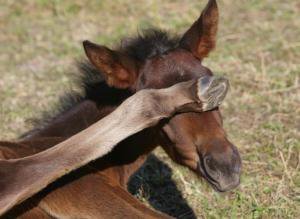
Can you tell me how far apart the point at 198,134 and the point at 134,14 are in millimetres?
7350

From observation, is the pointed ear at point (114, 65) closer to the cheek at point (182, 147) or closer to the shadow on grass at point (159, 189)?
the cheek at point (182, 147)

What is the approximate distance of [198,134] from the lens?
4434 mm

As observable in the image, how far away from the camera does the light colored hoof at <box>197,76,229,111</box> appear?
13.8ft

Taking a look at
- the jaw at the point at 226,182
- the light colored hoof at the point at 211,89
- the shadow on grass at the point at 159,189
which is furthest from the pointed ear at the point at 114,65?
the shadow on grass at the point at 159,189

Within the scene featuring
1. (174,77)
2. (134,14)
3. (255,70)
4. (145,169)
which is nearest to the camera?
(174,77)

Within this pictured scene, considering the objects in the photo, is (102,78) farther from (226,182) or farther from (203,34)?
(226,182)

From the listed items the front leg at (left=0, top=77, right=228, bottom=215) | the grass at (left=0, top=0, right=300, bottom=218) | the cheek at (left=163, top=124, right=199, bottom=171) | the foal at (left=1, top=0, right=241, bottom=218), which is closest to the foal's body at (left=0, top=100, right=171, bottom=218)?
the foal at (left=1, top=0, right=241, bottom=218)

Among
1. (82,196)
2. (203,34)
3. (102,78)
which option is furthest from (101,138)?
(203,34)

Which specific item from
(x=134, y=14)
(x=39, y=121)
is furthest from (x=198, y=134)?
(x=134, y=14)

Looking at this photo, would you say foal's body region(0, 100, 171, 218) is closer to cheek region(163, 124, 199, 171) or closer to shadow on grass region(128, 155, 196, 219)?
cheek region(163, 124, 199, 171)

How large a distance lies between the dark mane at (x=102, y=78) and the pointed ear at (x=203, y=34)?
11 centimetres

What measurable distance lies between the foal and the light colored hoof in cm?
18

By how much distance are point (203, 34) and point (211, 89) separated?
0.85 m

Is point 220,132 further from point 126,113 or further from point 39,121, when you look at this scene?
point 39,121
